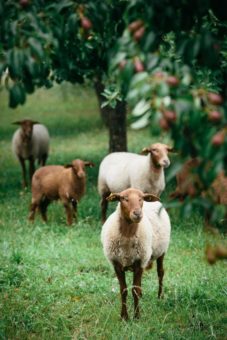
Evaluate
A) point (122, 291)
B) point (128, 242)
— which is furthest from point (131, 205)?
point (122, 291)

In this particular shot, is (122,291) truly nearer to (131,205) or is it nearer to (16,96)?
(131,205)

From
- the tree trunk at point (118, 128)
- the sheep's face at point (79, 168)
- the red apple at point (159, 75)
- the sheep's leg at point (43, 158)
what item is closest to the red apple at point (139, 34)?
the red apple at point (159, 75)

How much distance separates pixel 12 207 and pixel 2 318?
7.27m

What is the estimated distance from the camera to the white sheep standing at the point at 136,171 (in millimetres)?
11367

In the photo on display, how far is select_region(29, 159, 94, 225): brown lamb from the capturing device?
12484 millimetres

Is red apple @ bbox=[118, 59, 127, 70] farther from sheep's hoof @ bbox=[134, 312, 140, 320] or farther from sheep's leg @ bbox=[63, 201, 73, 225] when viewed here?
sheep's leg @ bbox=[63, 201, 73, 225]

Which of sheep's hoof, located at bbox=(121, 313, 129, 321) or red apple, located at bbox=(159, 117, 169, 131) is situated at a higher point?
red apple, located at bbox=(159, 117, 169, 131)

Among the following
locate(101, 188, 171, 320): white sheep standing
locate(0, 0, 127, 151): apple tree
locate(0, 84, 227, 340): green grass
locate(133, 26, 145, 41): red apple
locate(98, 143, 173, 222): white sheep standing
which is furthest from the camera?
locate(98, 143, 173, 222): white sheep standing

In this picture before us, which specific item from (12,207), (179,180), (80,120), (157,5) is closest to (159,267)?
(179,180)

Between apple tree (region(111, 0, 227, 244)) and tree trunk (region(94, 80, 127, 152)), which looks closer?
apple tree (region(111, 0, 227, 244))

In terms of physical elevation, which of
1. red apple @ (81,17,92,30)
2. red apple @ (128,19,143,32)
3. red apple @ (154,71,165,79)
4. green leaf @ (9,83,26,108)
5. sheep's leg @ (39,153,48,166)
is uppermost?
red apple @ (81,17,92,30)

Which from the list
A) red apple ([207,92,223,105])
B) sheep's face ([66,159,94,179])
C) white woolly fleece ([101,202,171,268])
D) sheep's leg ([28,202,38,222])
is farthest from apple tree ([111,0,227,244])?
sheep's leg ([28,202,38,222])

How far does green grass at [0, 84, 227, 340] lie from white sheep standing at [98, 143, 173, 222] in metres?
0.78

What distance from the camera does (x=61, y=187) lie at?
498 inches
